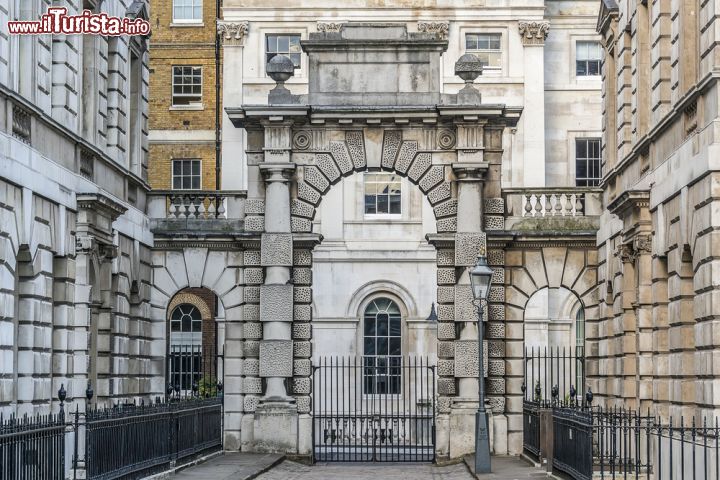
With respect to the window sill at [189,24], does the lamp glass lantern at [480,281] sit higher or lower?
lower

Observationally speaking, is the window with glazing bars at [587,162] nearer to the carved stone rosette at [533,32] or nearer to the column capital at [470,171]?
the carved stone rosette at [533,32]

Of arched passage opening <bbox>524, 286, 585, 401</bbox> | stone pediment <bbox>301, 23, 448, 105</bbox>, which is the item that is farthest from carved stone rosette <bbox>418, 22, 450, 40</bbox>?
stone pediment <bbox>301, 23, 448, 105</bbox>

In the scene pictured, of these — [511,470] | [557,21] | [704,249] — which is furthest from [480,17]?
[704,249]

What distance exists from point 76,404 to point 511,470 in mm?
8205

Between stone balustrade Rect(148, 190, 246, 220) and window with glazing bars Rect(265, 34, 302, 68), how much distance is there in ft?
54.5

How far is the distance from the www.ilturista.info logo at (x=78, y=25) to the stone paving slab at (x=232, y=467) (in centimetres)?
796

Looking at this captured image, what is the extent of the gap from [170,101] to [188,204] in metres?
20.3

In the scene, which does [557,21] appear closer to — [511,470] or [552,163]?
[552,163]

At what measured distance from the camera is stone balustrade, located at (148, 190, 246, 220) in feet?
123

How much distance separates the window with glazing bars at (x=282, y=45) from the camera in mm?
54125

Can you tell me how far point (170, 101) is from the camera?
57.8 meters

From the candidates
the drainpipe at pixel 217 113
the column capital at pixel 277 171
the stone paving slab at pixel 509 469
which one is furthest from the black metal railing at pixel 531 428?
the drainpipe at pixel 217 113

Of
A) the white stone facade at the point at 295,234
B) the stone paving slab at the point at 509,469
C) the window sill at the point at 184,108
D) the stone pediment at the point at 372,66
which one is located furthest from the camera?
the window sill at the point at 184,108

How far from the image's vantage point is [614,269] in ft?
112
